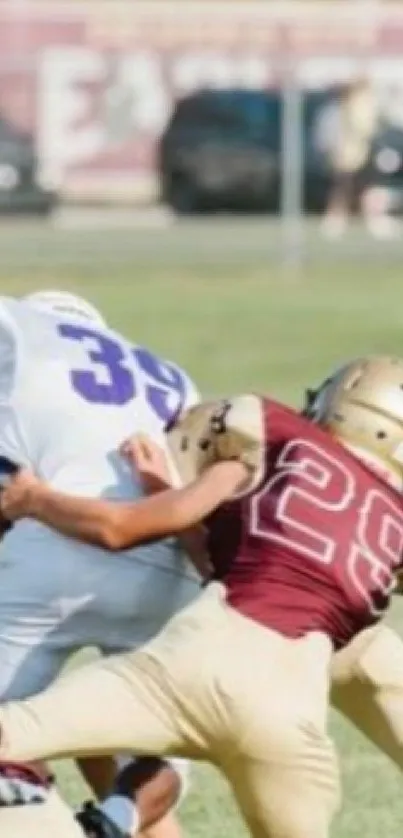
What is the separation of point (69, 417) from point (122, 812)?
736mm

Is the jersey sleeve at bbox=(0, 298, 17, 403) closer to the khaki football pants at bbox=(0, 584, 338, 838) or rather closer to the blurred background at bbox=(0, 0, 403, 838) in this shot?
the khaki football pants at bbox=(0, 584, 338, 838)

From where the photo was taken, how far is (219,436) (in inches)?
207

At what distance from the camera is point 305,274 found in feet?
70.3

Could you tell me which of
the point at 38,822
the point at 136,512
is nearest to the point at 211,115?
the point at 136,512

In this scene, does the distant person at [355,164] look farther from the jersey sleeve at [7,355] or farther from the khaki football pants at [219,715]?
the khaki football pants at [219,715]

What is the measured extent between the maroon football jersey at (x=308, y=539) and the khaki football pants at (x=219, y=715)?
92 mm

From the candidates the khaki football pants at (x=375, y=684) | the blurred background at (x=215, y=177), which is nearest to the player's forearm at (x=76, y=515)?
the khaki football pants at (x=375, y=684)

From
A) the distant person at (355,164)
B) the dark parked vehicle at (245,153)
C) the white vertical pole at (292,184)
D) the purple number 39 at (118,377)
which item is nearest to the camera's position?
the purple number 39 at (118,377)

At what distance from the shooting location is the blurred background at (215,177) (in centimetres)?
1750

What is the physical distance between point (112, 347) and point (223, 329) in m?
11.5

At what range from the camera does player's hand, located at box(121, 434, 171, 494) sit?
539 cm

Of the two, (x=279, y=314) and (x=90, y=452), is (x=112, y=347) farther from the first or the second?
(x=279, y=314)

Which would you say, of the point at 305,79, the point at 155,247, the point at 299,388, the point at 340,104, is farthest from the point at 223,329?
the point at 305,79

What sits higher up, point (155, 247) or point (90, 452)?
point (90, 452)
